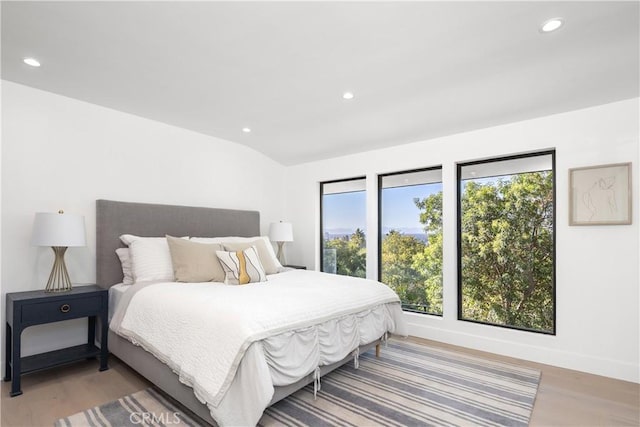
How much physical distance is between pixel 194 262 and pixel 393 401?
2.02 metres

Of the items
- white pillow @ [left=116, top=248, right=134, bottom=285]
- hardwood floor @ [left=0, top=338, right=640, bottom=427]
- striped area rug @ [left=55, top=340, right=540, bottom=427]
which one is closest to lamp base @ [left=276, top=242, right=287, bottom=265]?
white pillow @ [left=116, top=248, right=134, bottom=285]

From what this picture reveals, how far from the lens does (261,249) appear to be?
12.1ft

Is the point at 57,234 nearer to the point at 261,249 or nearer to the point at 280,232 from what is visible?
the point at 261,249

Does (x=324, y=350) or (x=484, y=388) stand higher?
(x=324, y=350)

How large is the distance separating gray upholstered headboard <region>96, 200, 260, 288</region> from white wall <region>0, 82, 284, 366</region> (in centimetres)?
13

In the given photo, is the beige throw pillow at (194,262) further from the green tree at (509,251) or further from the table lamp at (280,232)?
the green tree at (509,251)

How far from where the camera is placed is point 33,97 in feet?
9.41

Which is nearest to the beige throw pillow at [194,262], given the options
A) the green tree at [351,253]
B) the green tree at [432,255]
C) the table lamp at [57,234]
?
the table lamp at [57,234]

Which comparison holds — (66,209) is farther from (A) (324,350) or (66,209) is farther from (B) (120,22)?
(A) (324,350)

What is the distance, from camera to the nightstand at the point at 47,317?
239cm

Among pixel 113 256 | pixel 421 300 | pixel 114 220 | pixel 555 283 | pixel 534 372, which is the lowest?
pixel 534 372

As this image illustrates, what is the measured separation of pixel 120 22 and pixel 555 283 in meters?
4.01

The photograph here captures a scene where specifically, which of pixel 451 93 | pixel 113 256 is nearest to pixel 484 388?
pixel 451 93

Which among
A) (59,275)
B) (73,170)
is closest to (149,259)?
(59,275)
